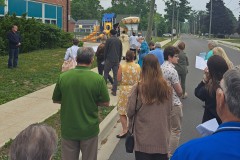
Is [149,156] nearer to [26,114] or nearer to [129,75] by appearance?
[129,75]

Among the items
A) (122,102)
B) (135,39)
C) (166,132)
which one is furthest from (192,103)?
(135,39)

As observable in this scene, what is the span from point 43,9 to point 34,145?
31.1 meters

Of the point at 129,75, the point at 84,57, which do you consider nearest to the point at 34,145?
the point at 84,57

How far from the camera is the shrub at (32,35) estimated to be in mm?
18078

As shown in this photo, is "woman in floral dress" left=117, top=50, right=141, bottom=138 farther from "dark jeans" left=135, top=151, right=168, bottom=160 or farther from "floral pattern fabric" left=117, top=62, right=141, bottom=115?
"dark jeans" left=135, top=151, right=168, bottom=160

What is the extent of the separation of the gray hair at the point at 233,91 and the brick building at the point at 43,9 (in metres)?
25.3

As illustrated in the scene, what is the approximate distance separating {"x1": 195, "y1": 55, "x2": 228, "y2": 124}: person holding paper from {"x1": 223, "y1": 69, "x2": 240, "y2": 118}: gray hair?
204cm

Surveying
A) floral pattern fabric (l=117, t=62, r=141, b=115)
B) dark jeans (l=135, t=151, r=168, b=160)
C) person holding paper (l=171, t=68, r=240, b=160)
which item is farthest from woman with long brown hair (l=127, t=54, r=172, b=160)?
person holding paper (l=171, t=68, r=240, b=160)

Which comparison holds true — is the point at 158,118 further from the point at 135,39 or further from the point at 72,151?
the point at 135,39

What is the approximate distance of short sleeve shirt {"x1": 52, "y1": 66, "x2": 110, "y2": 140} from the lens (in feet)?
13.2

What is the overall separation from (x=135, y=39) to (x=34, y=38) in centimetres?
713

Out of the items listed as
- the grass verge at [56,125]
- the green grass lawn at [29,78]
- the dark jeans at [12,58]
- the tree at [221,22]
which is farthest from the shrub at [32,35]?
the tree at [221,22]

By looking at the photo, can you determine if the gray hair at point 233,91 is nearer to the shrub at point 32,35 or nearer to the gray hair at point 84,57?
the gray hair at point 84,57

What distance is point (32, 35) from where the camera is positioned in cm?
2067
